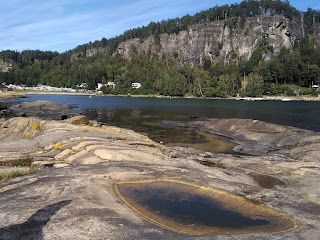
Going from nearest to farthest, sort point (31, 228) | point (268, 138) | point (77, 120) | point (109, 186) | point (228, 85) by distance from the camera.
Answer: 1. point (31, 228)
2. point (109, 186)
3. point (268, 138)
4. point (77, 120)
5. point (228, 85)

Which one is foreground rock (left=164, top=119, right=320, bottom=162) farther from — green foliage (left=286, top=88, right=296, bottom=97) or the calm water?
green foliage (left=286, top=88, right=296, bottom=97)

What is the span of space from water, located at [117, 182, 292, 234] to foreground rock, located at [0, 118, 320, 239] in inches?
23.1

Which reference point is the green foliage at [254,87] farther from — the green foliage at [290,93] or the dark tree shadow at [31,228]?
the dark tree shadow at [31,228]

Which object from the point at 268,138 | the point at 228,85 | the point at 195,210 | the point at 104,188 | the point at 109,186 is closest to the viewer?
the point at 195,210

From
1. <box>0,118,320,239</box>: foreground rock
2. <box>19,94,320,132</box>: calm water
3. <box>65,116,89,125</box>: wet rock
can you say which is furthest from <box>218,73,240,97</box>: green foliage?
<box>0,118,320,239</box>: foreground rock

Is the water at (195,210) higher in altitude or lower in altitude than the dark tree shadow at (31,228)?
lower

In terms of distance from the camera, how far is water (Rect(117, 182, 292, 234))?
28.0 feet

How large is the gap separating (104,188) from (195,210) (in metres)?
3.84

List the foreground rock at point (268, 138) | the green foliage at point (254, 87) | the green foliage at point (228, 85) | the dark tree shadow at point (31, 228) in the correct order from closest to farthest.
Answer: the dark tree shadow at point (31, 228), the foreground rock at point (268, 138), the green foliage at point (254, 87), the green foliage at point (228, 85)

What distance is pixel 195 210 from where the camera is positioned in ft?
31.9

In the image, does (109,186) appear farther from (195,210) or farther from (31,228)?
(31,228)

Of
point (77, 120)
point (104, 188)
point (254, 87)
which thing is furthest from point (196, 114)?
point (254, 87)

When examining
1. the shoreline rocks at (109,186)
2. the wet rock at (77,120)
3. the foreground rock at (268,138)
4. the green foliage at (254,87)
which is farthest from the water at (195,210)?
the green foliage at (254,87)

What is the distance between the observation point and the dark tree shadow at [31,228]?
6496 millimetres
